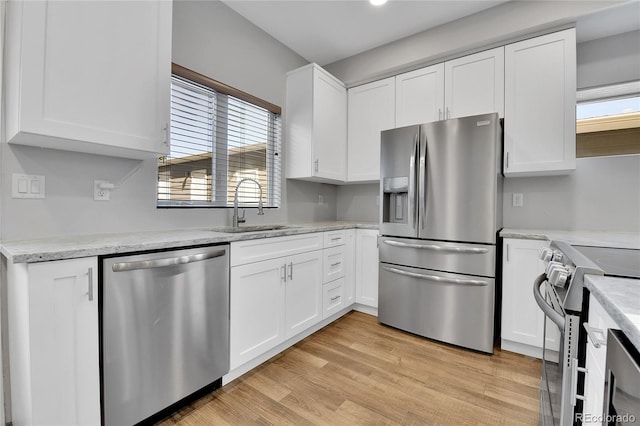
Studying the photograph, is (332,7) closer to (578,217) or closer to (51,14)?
(51,14)

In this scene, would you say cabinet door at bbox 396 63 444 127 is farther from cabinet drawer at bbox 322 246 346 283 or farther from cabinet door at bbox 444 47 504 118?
cabinet drawer at bbox 322 246 346 283

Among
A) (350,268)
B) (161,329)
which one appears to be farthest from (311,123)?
(161,329)

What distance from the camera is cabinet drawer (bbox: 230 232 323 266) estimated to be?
69.7 inches

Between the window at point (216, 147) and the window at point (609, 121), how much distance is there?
270 centimetres

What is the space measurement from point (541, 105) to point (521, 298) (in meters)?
1.51

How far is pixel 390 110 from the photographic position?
2.99 m

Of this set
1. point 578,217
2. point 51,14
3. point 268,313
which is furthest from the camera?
point 578,217

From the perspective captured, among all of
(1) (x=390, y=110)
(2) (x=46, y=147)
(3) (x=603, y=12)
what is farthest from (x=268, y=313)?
(3) (x=603, y=12)

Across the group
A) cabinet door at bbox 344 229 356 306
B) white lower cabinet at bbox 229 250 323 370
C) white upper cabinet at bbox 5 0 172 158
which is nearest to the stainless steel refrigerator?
cabinet door at bbox 344 229 356 306

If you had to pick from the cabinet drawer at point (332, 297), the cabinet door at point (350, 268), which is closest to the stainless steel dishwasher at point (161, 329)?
the cabinet drawer at point (332, 297)

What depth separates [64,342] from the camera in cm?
112

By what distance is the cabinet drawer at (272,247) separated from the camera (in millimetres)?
1770

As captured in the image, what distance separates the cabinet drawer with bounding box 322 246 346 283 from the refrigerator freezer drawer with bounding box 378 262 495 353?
381 millimetres

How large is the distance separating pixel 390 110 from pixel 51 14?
102 inches
